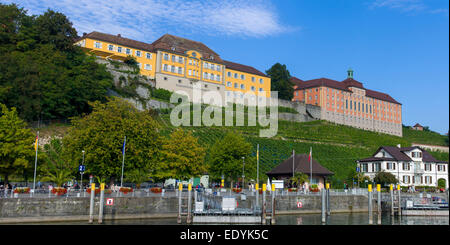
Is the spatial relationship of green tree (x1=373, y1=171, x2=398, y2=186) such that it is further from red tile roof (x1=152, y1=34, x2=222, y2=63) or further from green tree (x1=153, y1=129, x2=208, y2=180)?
red tile roof (x1=152, y1=34, x2=222, y2=63)

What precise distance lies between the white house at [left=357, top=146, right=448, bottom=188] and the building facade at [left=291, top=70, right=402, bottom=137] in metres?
48.1

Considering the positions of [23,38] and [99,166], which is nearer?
[99,166]

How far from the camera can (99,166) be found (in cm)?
5019

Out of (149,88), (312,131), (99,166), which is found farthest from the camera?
(312,131)

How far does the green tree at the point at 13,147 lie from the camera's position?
47.4 metres

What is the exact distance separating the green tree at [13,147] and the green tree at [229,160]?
26636mm

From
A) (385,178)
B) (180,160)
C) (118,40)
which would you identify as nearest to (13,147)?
(180,160)

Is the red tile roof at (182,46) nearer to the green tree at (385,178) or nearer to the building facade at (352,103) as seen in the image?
the building facade at (352,103)

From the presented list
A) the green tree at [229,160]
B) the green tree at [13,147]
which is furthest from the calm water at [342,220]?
the green tree at [229,160]

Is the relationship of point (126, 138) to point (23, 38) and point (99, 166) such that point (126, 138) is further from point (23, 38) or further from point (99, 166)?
point (23, 38)

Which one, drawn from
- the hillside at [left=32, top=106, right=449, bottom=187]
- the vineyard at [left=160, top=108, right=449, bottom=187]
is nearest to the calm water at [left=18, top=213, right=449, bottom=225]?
the vineyard at [left=160, top=108, right=449, bottom=187]
